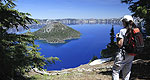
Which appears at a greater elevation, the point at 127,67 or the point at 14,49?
the point at 14,49

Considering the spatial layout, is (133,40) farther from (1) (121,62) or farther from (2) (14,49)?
(2) (14,49)

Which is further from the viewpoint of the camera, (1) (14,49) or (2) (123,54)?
(1) (14,49)

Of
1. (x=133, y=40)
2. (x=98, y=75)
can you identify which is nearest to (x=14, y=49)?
(x=133, y=40)

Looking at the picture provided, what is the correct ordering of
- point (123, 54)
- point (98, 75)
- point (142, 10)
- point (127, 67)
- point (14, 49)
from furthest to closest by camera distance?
point (98, 75)
point (142, 10)
point (14, 49)
point (127, 67)
point (123, 54)

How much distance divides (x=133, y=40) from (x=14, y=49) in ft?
13.9

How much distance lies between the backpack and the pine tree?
364 cm

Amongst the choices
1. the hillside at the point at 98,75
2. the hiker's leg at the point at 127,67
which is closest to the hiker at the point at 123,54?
the hiker's leg at the point at 127,67

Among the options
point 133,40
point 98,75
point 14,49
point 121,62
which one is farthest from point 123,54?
point 98,75

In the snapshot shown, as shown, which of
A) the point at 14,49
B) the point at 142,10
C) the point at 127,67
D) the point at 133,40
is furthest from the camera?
the point at 142,10

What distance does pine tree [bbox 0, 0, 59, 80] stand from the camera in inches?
178

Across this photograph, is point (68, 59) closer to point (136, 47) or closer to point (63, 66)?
point (63, 66)

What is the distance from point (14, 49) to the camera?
4812 mm

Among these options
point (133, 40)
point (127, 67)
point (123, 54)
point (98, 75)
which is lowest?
point (98, 75)

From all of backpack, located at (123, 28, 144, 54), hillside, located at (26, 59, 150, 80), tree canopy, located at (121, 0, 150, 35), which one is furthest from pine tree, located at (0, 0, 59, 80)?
tree canopy, located at (121, 0, 150, 35)
